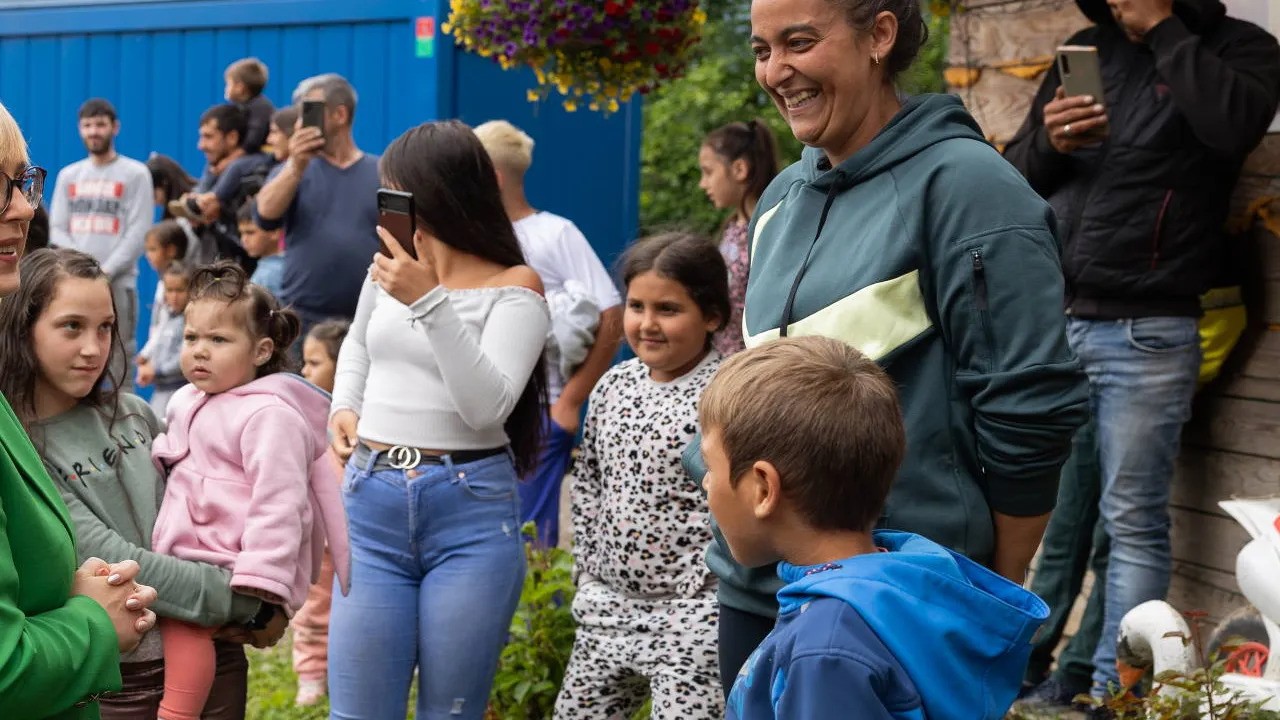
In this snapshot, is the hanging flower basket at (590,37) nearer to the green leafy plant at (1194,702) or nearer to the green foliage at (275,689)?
the green foliage at (275,689)

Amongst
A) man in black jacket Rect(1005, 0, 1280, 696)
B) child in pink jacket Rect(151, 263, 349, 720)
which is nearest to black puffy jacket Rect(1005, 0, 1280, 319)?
man in black jacket Rect(1005, 0, 1280, 696)

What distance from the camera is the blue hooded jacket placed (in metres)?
2.10

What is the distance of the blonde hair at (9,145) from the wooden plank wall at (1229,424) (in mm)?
3803

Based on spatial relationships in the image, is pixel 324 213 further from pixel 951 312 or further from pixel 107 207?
pixel 951 312

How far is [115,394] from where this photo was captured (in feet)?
10.7

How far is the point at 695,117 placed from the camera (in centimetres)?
1934

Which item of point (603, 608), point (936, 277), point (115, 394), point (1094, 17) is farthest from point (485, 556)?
Answer: point (1094, 17)

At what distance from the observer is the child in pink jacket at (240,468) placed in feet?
10.7

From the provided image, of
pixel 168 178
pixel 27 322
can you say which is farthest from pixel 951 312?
pixel 168 178

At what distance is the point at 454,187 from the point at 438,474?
74 centimetres

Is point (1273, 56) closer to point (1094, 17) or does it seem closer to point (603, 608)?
point (1094, 17)

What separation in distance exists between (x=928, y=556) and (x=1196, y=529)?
3.23m

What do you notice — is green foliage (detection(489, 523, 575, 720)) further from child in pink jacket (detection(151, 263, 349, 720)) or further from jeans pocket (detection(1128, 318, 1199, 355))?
jeans pocket (detection(1128, 318, 1199, 355))

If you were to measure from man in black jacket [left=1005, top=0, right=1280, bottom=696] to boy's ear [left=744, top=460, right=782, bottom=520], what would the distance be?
261cm
